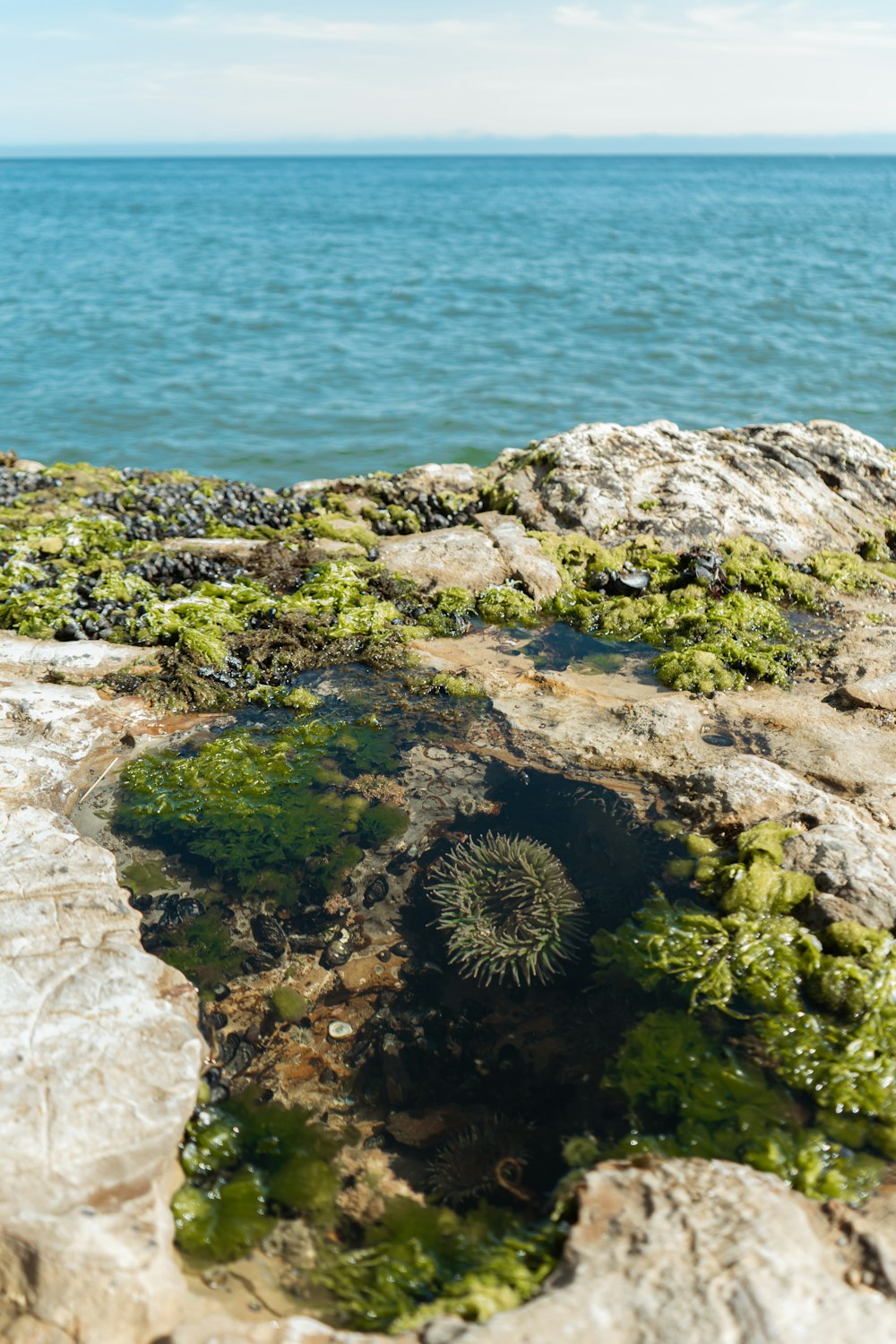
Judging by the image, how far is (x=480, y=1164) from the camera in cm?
441

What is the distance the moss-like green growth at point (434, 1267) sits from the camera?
368 centimetres

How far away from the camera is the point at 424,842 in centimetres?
624

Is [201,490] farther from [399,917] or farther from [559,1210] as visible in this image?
[559,1210]

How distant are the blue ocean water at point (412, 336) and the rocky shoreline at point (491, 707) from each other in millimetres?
5412

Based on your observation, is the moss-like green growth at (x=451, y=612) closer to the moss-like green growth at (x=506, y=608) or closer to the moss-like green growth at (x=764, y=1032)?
the moss-like green growth at (x=506, y=608)

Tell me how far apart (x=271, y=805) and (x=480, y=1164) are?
2976 mm

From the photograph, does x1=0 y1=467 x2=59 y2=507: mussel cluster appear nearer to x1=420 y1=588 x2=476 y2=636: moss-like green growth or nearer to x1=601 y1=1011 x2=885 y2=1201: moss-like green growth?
x1=420 y1=588 x2=476 y2=636: moss-like green growth

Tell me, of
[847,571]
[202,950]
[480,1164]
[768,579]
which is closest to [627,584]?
[768,579]

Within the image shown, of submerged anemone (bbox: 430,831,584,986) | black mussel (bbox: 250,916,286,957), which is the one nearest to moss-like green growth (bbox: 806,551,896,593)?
submerged anemone (bbox: 430,831,584,986)

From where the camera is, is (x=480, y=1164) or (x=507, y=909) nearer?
(x=480, y=1164)

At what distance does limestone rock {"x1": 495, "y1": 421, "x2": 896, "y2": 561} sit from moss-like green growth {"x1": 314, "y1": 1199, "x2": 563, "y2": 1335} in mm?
7593

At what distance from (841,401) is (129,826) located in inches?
768

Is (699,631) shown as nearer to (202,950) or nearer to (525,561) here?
(525,561)

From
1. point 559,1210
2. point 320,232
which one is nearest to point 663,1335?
point 559,1210
